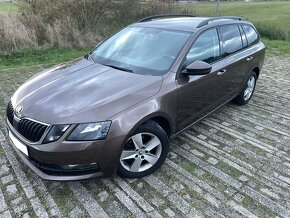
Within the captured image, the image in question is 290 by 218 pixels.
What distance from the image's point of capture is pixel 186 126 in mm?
3734

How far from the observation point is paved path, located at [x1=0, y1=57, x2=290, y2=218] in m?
2.78

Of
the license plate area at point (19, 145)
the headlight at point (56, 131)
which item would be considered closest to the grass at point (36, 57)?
the license plate area at point (19, 145)

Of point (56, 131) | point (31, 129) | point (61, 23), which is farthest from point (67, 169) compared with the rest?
point (61, 23)

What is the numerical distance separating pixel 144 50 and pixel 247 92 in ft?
8.35

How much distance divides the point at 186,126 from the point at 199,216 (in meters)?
1.30

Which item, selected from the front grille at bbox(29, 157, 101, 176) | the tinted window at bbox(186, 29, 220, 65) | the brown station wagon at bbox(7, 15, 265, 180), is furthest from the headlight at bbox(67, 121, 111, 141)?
the tinted window at bbox(186, 29, 220, 65)

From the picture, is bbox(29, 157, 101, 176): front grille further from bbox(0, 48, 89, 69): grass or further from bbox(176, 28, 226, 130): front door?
bbox(0, 48, 89, 69): grass

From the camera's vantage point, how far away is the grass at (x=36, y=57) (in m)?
7.70

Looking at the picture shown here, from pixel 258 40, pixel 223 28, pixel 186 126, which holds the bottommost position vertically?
pixel 186 126

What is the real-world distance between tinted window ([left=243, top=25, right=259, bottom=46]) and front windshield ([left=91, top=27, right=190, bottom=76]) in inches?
73.0

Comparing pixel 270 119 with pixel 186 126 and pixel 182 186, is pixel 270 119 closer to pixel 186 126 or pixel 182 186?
pixel 186 126

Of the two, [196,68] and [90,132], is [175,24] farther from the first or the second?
[90,132]

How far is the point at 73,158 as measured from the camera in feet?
8.55

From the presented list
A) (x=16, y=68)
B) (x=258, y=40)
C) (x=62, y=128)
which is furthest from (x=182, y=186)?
(x=16, y=68)
